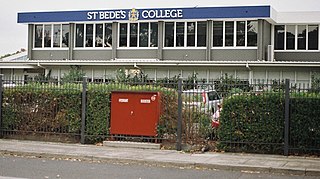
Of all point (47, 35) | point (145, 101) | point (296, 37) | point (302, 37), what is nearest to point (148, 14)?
point (47, 35)

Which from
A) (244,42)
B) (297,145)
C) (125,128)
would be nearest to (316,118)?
(297,145)

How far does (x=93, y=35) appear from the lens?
37781 millimetres

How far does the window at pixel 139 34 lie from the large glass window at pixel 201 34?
290 cm

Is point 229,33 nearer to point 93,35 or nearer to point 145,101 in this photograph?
point 93,35

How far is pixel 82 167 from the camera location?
12.3 metres

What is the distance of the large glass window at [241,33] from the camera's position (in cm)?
3431

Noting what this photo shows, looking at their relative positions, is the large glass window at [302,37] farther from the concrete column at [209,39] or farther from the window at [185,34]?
the window at [185,34]

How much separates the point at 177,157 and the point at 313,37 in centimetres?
2420

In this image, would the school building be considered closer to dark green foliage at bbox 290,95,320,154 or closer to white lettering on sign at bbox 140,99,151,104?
white lettering on sign at bbox 140,99,151,104

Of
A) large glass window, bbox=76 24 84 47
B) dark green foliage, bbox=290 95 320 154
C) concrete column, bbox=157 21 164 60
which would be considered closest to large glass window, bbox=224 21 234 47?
concrete column, bbox=157 21 164 60

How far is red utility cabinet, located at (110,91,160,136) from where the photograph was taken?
15477mm

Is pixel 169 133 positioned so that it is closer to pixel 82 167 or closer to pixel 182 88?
pixel 182 88

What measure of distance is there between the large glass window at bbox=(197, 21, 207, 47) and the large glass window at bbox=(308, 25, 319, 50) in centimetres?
693

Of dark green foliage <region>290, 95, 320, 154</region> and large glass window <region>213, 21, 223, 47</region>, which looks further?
large glass window <region>213, 21, 223, 47</region>
